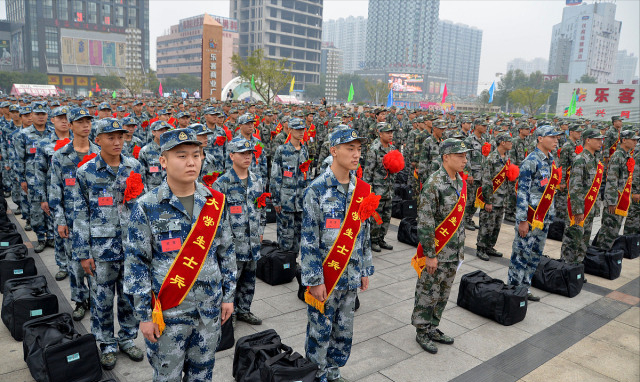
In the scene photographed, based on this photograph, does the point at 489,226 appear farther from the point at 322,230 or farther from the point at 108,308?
the point at 108,308

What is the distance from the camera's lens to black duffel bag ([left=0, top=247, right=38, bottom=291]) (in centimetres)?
645

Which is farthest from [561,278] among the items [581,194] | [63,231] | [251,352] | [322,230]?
[63,231]

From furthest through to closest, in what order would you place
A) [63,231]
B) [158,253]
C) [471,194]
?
1. [471,194]
2. [63,231]
3. [158,253]

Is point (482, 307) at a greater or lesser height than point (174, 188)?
lesser

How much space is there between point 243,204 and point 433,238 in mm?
2325

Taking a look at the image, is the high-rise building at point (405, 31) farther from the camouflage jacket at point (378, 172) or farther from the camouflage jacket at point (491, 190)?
the camouflage jacket at point (378, 172)

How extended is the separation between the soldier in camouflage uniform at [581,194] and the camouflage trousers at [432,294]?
3768 mm

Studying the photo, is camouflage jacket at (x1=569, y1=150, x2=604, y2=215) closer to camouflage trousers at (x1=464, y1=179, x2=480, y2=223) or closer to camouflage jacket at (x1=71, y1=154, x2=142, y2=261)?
camouflage trousers at (x1=464, y1=179, x2=480, y2=223)

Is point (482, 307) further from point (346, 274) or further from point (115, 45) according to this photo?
point (115, 45)

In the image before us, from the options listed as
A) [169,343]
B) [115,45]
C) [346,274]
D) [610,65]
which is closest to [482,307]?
[346,274]

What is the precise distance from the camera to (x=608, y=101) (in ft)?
119

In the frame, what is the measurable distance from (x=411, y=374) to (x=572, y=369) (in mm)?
1942

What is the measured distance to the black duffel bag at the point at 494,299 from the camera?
6184 millimetres

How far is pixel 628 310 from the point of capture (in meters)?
6.92
